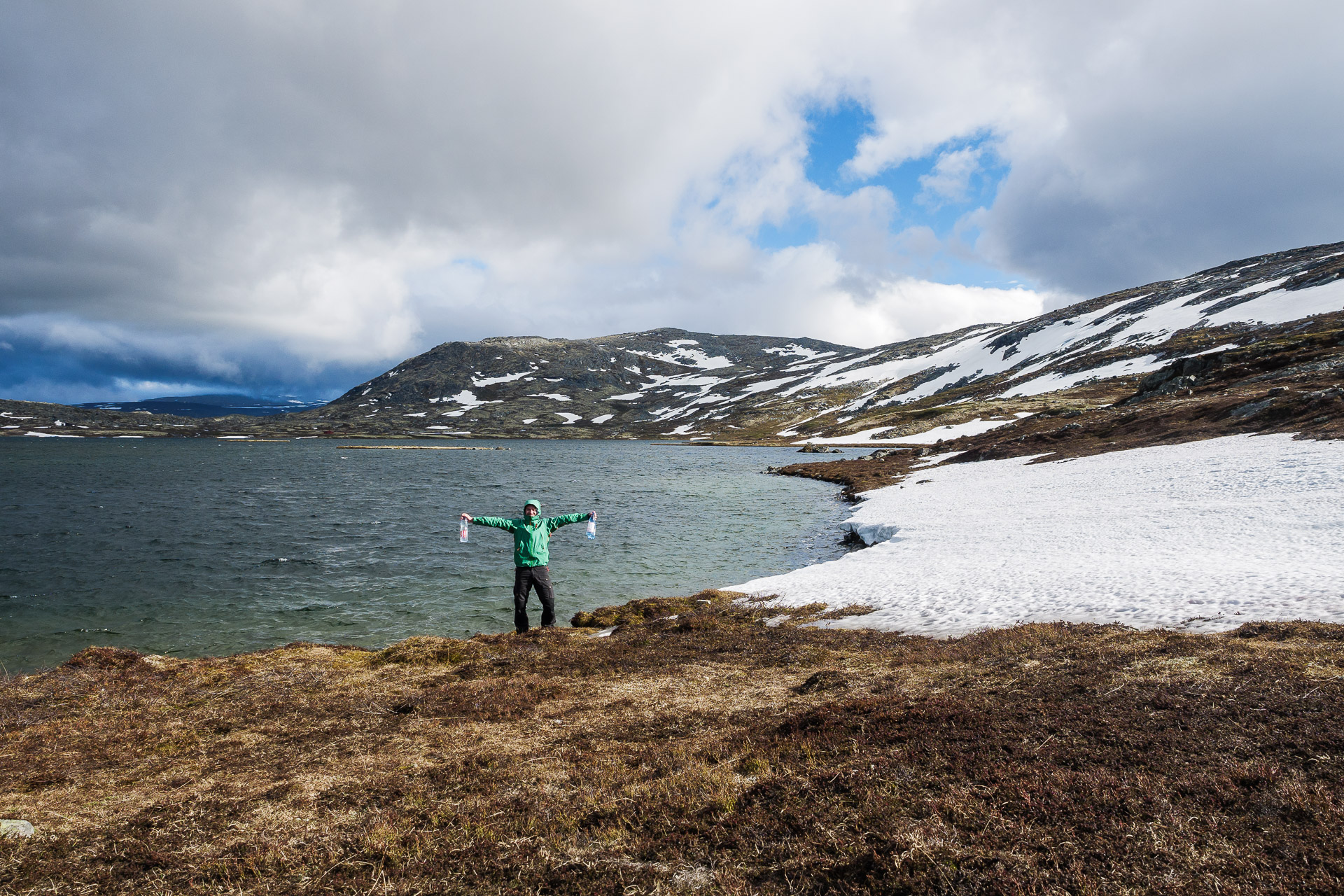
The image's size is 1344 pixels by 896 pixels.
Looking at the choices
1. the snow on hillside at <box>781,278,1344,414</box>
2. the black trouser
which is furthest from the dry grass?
the snow on hillside at <box>781,278,1344,414</box>

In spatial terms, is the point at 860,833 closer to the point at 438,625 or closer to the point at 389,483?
the point at 438,625

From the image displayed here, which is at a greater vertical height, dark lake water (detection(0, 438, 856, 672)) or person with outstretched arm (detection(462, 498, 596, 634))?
person with outstretched arm (detection(462, 498, 596, 634))

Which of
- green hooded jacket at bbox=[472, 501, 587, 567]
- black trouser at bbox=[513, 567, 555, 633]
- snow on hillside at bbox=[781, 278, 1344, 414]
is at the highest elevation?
snow on hillside at bbox=[781, 278, 1344, 414]

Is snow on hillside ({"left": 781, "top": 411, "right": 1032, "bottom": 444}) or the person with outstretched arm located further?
snow on hillside ({"left": 781, "top": 411, "right": 1032, "bottom": 444})

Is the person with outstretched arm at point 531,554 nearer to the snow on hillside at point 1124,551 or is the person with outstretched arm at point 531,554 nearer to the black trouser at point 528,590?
the black trouser at point 528,590

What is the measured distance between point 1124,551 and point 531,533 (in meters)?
20.7

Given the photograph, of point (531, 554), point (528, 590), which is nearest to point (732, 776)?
point (531, 554)

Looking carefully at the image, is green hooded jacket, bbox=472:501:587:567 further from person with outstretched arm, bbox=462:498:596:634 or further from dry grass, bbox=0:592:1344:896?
dry grass, bbox=0:592:1344:896

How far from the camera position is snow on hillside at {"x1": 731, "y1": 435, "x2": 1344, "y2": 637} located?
15.8 m

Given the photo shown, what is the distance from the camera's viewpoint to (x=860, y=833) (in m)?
6.64

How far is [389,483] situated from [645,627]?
2613 inches

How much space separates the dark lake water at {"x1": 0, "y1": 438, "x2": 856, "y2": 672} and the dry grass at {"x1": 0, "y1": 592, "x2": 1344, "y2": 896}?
978cm

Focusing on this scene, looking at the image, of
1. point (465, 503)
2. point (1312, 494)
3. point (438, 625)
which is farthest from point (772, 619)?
point (465, 503)

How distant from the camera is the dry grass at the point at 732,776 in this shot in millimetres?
6070
